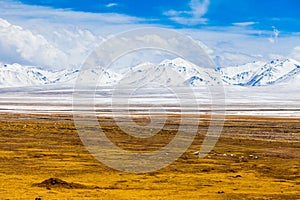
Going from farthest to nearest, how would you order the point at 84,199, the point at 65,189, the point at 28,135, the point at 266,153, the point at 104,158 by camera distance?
the point at 28,135 → the point at 266,153 → the point at 104,158 → the point at 65,189 → the point at 84,199

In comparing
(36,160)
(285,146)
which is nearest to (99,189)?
(36,160)

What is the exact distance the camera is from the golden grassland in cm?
2386

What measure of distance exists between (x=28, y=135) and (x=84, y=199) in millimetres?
34310

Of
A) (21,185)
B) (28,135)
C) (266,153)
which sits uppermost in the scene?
(28,135)

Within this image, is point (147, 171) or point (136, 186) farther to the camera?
point (147, 171)

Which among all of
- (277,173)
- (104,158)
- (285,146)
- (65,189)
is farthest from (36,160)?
(285,146)

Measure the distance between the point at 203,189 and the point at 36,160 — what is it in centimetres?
1405

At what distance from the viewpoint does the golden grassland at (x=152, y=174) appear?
939 inches

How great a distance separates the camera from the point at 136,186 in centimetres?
2583

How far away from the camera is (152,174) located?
3027 centimetres

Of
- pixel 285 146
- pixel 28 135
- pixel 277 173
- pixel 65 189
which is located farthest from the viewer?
pixel 28 135

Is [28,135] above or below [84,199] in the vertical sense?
above

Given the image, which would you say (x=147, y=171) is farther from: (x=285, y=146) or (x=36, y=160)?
(x=285, y=146)

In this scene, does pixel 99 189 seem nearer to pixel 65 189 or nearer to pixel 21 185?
pixel 65 189
